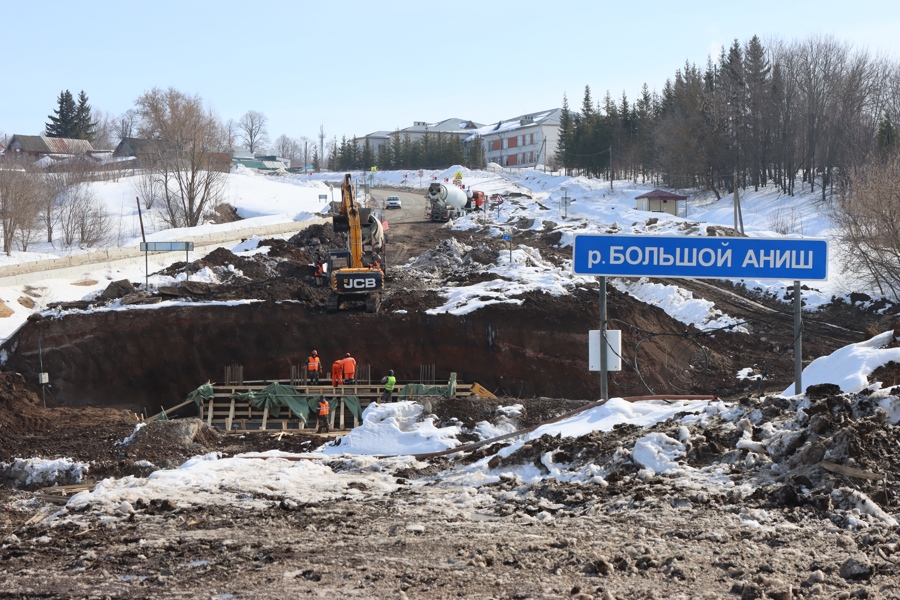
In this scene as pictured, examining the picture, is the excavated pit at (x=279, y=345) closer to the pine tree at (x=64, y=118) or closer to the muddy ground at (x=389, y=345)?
the muddy ground at (x=389, y=345)

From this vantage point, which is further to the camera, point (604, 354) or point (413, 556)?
point (604, 354)

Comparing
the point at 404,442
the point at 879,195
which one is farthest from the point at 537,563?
the point at 879,195

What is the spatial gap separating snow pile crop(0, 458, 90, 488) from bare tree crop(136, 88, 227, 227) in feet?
138

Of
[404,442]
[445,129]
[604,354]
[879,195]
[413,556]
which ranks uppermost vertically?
[445,129]

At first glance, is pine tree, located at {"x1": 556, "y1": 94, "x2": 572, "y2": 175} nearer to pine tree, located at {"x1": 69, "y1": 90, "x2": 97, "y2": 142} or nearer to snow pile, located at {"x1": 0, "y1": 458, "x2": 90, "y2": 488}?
pine tree, located at {"x1": 69, "y1": 90, "x2": 97, "y2": 142}

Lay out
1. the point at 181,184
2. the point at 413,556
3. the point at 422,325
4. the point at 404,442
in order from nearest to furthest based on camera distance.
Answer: the point at 413,556
the point at 404,442
the point at 422,325
the point at 181,184

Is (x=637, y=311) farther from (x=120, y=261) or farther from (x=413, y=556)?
(x=120, y=261)

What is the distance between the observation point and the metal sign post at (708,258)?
1177cm

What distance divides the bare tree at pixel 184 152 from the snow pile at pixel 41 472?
4218 cm

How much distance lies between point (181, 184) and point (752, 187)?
46885 millimetres

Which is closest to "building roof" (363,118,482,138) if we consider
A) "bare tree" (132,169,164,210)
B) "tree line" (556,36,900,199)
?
"tree line" (556,36,900,199)

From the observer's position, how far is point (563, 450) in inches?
395

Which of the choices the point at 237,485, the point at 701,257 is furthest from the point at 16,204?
the point at 701,257

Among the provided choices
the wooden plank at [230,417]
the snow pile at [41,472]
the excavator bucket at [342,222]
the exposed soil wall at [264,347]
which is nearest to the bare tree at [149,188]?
the exposed soil wall at [264,347]
